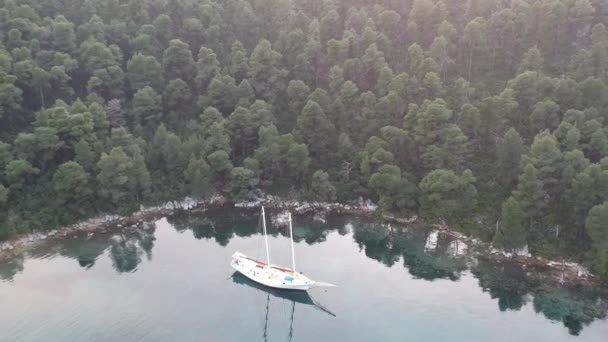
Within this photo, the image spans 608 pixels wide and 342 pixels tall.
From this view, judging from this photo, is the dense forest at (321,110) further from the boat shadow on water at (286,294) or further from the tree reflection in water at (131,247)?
the boat shadow on water at (286,294)

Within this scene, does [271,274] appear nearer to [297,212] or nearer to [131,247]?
[297,212]

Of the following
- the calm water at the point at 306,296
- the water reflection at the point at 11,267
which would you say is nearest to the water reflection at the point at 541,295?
the calm water at the point at 306,296

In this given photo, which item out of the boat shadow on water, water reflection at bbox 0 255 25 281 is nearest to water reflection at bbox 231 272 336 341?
the boat shadow on water

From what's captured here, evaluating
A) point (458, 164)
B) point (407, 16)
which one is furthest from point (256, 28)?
point (458, 164)

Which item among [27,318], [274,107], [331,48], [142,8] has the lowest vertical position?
[27,318]

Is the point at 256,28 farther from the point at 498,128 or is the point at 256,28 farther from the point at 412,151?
the point at 498,128

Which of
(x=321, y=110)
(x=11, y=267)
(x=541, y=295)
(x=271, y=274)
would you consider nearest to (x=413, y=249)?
(x=541, y=295)

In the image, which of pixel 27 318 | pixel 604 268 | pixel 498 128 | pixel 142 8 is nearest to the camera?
pixel 27 318
